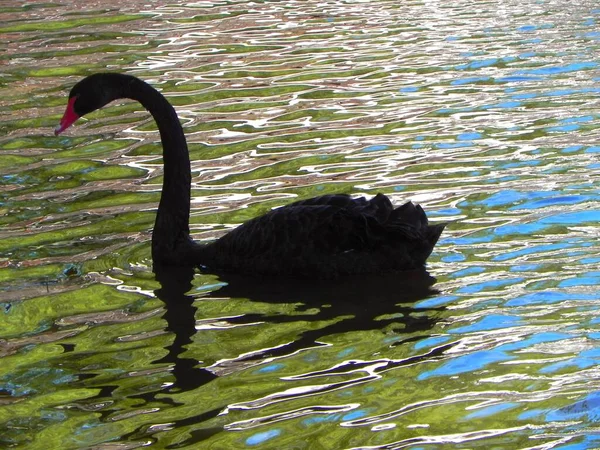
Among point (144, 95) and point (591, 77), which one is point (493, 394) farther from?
point (591, 77)

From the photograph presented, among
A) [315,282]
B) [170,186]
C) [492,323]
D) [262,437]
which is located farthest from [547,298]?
[170,186]

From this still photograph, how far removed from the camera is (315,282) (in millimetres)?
5652

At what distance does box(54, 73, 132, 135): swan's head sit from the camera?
5973 millimetres

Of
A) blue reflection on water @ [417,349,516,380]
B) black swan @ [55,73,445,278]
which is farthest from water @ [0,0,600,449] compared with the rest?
black swan @ [55,73,445,278]

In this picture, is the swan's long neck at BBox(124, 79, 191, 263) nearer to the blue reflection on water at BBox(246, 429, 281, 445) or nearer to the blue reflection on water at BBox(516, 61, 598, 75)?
the blue reflection on water at BBox(246, 429, 281, 445)

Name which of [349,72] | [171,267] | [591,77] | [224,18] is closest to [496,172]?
[171,267]

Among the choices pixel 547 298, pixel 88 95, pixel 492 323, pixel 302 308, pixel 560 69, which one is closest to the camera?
pixel 492 323

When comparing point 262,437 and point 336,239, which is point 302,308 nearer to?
point 336,239

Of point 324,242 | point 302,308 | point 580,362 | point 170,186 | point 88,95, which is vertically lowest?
point 580,362

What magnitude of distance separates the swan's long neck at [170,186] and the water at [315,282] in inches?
7.5

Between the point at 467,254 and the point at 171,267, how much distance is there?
1480 millimetres

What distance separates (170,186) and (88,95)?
2.04 ft

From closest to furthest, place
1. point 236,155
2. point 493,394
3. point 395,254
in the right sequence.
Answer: point 493,394 → point 395,254 → point 236,155

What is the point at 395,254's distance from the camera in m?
5.57
